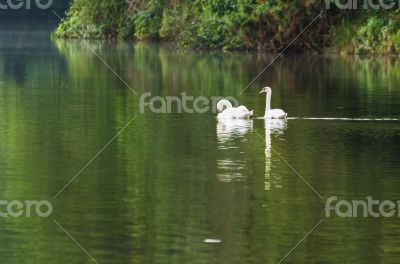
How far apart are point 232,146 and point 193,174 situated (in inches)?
146

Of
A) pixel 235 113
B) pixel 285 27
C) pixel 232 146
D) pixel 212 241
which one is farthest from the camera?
pixel 285 27

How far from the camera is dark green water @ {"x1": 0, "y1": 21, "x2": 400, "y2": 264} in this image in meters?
14.9

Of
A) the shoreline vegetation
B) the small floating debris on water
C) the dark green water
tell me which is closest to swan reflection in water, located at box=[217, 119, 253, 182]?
the dark green water

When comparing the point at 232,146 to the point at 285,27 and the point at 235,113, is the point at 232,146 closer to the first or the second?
the point at 235,113

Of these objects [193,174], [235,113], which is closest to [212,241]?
[193,174]

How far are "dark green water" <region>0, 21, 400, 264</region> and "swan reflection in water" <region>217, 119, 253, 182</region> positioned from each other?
0.13 ft

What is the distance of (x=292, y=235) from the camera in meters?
15.5

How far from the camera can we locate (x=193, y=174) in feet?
66.0

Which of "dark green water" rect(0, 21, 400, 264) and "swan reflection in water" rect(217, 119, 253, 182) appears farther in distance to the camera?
"swan reflection in water" rect(217, 119, 253, 182)

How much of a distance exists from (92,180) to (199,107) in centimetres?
1228

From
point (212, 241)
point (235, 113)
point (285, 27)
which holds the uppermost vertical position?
point (285, 27)

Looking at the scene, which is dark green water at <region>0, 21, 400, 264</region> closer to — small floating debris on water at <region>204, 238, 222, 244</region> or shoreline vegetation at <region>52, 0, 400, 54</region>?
small floating debris on water at <region>204, 238, 222, 244</region>

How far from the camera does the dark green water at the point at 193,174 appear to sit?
14945mm

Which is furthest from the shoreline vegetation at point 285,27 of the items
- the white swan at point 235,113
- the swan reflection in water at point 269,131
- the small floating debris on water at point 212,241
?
the small floating debris on water at point 212,241
